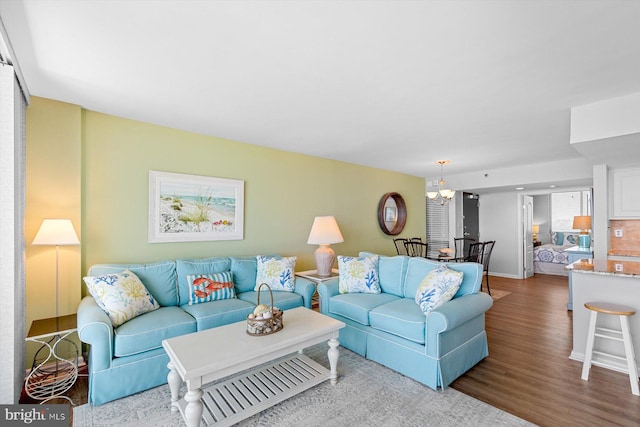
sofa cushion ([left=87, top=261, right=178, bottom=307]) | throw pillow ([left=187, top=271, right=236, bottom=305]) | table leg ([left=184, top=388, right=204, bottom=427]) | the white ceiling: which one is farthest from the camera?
throw pillow ([left=187, top=271, right=236, bottom=305])

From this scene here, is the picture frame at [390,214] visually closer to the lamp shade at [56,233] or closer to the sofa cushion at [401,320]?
the sofa cushion at [401,320]

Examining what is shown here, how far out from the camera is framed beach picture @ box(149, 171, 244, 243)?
128 inches

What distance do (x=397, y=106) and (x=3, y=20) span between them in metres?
2.67

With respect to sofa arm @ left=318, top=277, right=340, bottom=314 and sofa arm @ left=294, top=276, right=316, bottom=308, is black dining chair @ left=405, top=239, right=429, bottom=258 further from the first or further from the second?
sofa arm @ left=294, top=276, right=316, bottom=308

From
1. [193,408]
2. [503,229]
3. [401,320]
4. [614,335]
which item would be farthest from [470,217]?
[193,408]

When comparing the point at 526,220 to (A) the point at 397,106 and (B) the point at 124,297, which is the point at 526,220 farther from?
(B) the point at 124,297

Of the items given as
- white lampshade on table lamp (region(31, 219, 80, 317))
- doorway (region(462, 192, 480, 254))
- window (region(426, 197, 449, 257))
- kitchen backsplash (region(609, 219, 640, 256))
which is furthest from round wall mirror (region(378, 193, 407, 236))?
white lampshade on table lamp (region(31, 219, 80, 317))

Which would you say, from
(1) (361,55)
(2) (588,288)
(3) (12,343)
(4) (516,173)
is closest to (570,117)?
(2) (588,288)

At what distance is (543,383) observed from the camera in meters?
2.44

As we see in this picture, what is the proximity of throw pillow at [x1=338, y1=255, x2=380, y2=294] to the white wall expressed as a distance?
515 centimetres

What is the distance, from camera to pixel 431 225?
686 cm

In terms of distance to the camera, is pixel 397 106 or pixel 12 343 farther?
pixel 397 106

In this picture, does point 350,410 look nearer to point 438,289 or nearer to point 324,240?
point 438,289

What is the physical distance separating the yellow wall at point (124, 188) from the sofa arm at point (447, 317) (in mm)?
2449
